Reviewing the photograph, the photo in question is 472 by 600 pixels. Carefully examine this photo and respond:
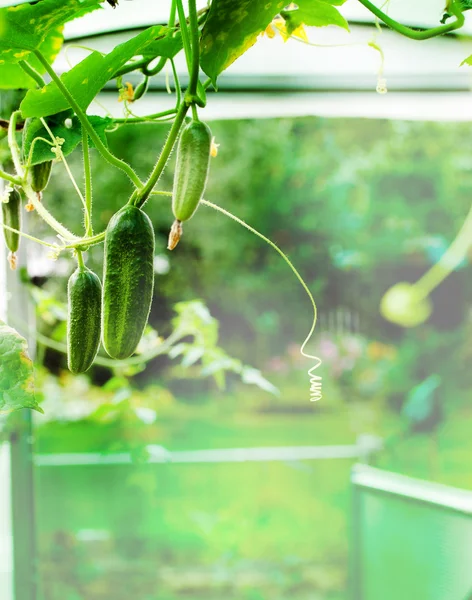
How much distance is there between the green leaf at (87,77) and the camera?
387 mm

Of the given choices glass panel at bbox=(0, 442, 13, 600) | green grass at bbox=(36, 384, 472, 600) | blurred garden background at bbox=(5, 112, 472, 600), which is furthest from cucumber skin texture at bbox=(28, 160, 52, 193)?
blurred garden background at bbox=(5, 112, 472, 600)

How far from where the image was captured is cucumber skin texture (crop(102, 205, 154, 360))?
32 cm

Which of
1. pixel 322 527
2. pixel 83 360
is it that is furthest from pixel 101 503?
pixel 83 360

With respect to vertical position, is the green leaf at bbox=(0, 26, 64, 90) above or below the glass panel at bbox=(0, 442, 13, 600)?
above

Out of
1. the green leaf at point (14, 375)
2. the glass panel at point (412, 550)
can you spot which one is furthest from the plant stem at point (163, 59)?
the glass panel at point (412, 550)

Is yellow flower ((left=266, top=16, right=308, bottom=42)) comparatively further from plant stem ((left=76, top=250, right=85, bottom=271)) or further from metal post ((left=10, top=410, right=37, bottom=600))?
metal post ((left=10, top=410, right=37, bottom=600))

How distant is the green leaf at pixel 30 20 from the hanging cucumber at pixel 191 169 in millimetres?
124

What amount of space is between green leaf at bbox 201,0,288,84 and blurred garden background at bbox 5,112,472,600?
163 inches

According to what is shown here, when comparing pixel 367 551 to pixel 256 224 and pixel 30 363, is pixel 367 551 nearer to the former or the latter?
pixel 30 363

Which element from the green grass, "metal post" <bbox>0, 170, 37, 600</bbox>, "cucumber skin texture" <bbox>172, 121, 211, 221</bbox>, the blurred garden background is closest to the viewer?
"cucumber skin texture" <bbox>172, 121, 211, 221</bbox>

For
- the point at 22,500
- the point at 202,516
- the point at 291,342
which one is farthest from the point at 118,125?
the point at 291,342

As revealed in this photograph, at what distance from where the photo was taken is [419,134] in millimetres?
5863

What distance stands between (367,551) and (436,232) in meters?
4.63

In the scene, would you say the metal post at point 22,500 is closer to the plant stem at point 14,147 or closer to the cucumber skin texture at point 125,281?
the plant stem at point 14,147
